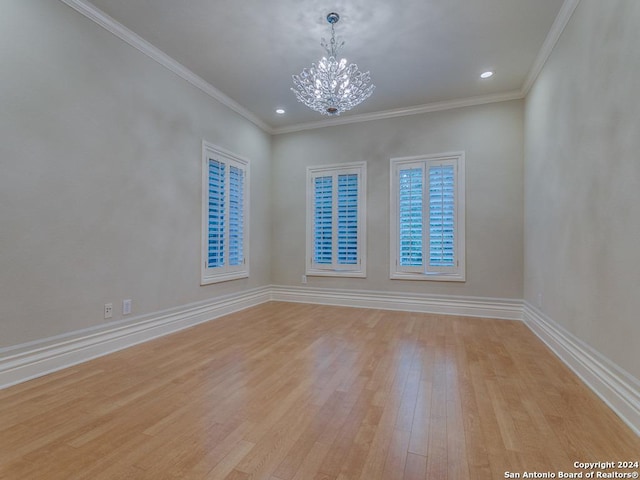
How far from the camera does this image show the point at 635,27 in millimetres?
1768

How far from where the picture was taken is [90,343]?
2725 millimetres

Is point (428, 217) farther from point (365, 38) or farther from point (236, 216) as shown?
point (236, 216)

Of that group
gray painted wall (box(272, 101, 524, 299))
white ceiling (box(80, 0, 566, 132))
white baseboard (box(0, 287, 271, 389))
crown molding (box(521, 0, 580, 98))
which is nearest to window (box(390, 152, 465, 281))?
gray painted wall (box(272, 101, 524, 299))

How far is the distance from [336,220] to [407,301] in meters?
1.71

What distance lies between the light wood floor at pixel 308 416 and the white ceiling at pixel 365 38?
10.2 ft

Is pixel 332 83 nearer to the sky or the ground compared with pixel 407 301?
nearer to the sky

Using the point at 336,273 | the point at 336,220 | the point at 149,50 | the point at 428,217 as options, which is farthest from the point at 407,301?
the point at 149,50

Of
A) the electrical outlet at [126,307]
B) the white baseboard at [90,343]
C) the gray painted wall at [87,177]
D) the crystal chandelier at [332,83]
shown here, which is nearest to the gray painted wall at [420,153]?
the crystal chandelier at [332,83]

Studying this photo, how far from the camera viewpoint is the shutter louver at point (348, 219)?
508 centimetres

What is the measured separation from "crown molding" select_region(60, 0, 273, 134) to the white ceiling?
58mm

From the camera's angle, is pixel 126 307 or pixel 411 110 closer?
pixel 126 307

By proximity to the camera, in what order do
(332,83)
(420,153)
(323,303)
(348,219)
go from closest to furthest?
1. (332,83)
2. (420,153)
3. (348,219)
4. (323,303)

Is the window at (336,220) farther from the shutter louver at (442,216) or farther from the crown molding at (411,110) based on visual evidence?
the shutter louver at (442,216)

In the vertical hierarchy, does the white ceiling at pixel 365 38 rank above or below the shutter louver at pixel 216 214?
above
